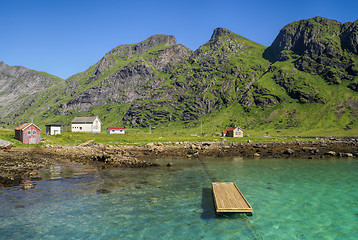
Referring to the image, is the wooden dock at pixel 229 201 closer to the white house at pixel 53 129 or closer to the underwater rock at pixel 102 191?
the underwater rock at pixel 102 191

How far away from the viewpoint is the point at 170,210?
1759 cm

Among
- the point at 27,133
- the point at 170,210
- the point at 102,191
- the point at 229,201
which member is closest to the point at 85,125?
the point at 27,133

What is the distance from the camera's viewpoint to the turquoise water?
1393 cm

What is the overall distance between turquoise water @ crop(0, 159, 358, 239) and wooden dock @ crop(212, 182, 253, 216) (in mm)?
805

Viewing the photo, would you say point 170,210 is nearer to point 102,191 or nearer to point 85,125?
point 102,191

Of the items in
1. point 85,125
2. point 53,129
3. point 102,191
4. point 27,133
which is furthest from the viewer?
point 85,125

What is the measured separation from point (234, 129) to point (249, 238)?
121 meters

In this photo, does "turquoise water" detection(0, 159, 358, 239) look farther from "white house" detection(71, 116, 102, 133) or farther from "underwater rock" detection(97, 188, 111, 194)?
"white house" detection(71, 116, 102, 133)

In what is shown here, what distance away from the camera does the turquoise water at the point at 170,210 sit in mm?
13930

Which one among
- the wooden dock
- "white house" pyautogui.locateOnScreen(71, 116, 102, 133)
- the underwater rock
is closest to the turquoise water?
the underwater rock

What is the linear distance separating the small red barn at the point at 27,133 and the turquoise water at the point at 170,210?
45530 millimetres

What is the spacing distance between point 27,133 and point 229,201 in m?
66.0

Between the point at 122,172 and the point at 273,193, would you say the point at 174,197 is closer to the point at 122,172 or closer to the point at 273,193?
the point at 273,193

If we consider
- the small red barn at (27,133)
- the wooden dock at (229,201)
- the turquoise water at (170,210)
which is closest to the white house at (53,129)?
the small red barn at (27,133)
